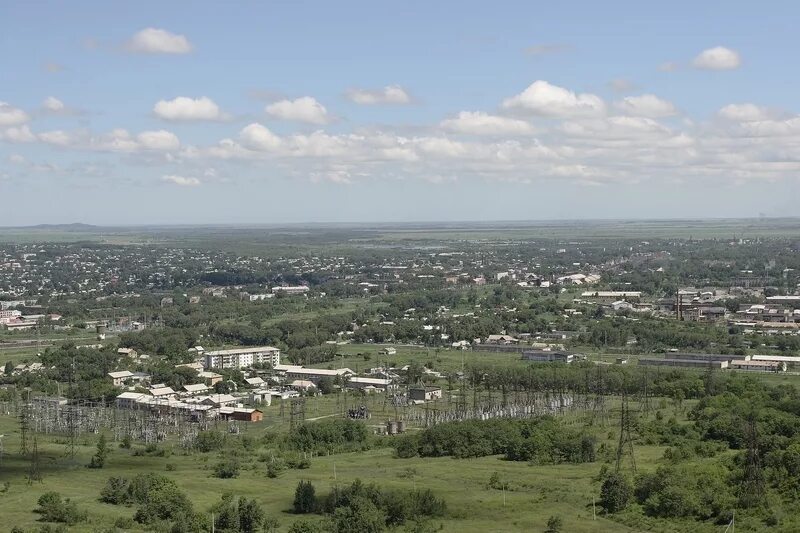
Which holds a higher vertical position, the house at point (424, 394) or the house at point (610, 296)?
the house at point (610, 296)

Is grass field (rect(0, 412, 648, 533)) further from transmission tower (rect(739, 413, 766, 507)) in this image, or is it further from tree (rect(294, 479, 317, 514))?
transmission tower (rect(739, 413, 766, 507))

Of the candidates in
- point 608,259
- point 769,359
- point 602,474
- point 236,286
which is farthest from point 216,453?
point 608,259

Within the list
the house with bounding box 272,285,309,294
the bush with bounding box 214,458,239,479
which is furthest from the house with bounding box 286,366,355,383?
the house with bounding box 272,285,309,294

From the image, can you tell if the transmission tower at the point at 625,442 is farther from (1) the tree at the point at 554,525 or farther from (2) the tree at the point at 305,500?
(2) the tree at the point at 305,500

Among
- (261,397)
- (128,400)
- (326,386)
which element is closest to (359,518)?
(261,397)

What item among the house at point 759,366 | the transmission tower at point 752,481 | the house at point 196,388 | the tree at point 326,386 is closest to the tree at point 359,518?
the transmission tower at point 752,481

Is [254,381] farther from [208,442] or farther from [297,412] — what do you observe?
[208,442]
